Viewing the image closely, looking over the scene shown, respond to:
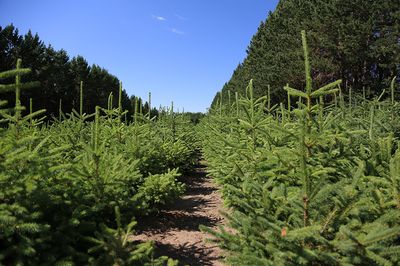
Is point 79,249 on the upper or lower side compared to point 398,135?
lower

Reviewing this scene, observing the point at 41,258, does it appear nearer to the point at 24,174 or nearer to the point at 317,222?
the point at 24,174

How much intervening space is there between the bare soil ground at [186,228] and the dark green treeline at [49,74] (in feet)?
61.8

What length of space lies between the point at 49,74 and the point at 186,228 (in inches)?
1216

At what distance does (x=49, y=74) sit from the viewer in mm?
26312

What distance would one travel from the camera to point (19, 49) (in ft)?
76.0

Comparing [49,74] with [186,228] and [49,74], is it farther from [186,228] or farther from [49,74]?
[186,228]

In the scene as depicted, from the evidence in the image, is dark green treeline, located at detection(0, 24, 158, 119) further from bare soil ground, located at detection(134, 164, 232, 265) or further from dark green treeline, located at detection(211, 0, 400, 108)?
dark green treeline, located at detection(211, 0, 400, 108)

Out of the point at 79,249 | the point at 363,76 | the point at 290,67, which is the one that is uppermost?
the point at 290,67

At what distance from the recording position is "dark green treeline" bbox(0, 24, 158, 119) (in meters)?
22.4

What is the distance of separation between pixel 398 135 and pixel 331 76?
50.0ft

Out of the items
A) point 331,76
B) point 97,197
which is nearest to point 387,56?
point 331,76

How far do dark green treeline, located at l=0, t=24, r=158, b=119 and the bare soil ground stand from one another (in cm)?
1882

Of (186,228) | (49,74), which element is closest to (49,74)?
(49,74)

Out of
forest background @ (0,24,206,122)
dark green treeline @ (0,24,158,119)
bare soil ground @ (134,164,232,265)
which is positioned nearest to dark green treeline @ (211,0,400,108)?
bare soil ground @ (134,164,232,265)
